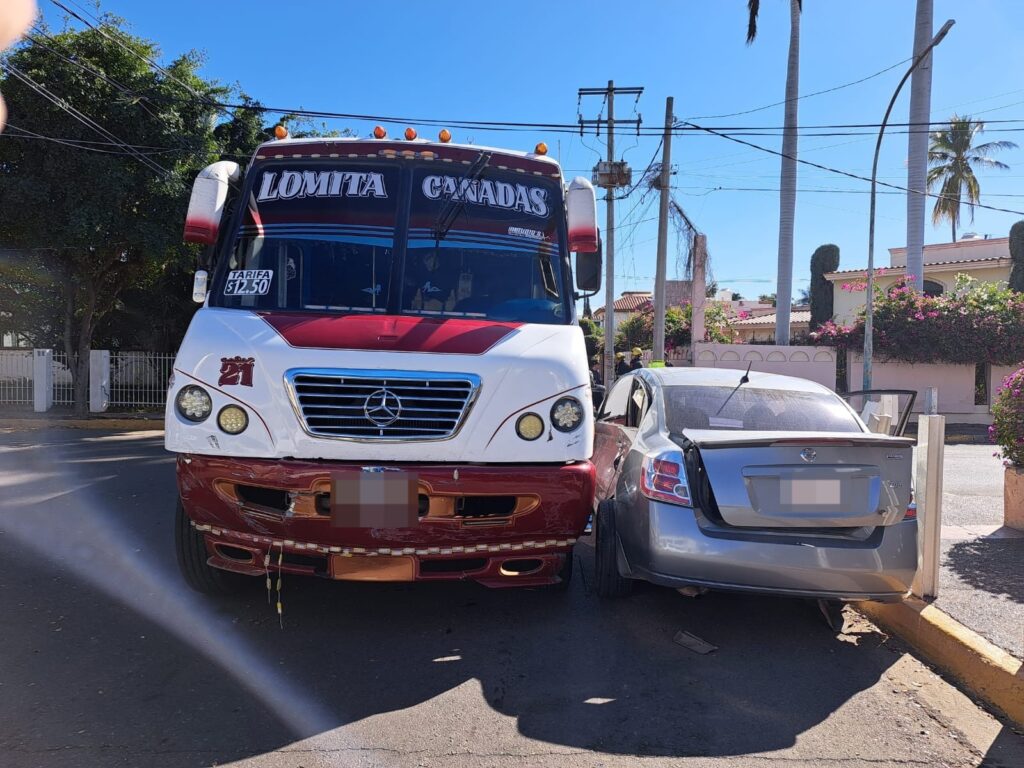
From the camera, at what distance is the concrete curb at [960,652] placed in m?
3.41

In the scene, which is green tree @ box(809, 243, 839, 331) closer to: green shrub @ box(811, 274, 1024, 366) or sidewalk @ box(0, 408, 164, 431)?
green shrub @ box(811, 274, 1024, 366)

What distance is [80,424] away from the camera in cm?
1617

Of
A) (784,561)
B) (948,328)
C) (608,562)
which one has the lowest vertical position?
(608,562)

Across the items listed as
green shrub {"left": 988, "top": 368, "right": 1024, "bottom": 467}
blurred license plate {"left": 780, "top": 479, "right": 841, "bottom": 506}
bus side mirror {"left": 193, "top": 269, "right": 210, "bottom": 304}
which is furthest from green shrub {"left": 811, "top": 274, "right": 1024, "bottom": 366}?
bus side mirror {"left": 193, "top": 269, "right": 210, "bottom": 304}

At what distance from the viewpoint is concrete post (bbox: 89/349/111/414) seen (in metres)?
17.9

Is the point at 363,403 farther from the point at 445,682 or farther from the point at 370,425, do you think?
the point at 445,682

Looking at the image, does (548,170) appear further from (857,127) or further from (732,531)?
(857,127)

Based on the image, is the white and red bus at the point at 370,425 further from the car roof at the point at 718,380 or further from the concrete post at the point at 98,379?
the concrete post at the point at 98,379

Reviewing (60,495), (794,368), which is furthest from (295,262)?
(794,368)

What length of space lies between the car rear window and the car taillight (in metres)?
0.42

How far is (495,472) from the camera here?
3.67 meters

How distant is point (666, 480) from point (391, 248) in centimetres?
210

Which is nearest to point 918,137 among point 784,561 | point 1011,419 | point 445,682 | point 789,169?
point 789,169

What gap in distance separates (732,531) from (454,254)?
2.26 meters
